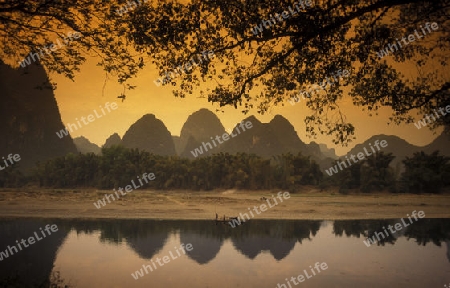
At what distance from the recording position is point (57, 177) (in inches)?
2389

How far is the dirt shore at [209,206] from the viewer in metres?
33.9

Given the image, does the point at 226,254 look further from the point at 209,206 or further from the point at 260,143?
the point at 260,143

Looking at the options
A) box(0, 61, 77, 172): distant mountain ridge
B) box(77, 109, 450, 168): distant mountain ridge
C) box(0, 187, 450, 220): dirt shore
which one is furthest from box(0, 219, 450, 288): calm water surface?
box(77, 109, 450, 168): distant mountain ridge

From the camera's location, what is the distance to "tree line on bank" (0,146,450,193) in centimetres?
5134

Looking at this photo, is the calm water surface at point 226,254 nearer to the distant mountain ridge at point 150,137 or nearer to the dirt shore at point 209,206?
the dirt shore at point 209,206

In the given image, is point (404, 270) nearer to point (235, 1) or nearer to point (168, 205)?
point (235, 1)

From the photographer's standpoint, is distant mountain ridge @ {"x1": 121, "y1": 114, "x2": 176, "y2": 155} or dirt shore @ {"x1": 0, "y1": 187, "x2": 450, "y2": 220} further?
distant mountain ridge @ {"x1": 121, "y1": 114, "x2": 176, "y2": 155}

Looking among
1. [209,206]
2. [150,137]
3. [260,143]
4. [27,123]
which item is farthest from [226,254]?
[150,137]

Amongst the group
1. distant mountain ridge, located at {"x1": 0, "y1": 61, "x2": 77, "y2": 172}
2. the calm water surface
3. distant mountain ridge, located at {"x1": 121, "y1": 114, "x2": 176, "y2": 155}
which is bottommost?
the calm water surface

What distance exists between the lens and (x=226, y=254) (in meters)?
20.9

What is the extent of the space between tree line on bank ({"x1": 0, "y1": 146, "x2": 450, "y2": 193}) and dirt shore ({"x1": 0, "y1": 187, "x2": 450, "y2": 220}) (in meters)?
2.94

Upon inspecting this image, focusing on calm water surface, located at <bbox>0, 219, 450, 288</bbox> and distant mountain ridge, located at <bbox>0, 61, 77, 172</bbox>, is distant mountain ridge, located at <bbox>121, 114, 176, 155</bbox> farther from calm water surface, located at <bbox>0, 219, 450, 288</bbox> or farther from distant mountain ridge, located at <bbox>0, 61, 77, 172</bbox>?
calm water surface, located at <bbox>0, 219, 450, 288</bbox>

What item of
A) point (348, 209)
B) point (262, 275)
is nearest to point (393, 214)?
point (348, 209)

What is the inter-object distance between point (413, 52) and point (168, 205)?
104ft
